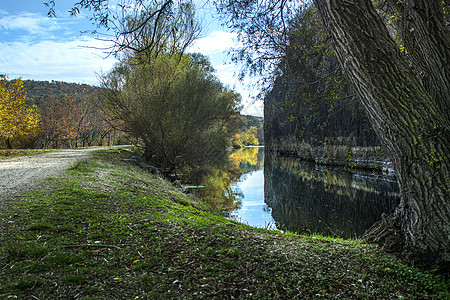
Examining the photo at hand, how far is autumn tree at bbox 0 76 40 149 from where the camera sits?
17.8 metres

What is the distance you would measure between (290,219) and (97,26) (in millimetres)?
8276

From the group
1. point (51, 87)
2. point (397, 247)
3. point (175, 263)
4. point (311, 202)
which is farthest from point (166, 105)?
point (51, 87)

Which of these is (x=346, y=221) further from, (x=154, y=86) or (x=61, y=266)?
(x=154, y=86)

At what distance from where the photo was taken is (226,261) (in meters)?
3.61

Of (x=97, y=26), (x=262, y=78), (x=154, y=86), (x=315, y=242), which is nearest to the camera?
(x=315, y=242)

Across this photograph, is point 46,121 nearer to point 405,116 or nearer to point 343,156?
point 343,156

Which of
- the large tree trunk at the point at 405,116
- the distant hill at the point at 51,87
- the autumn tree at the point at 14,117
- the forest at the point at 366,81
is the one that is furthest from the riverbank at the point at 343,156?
the distant hill at the point at 51,87

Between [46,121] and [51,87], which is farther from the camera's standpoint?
[51,87]

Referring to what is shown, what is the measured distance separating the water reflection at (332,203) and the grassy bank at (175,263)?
2.84 meters

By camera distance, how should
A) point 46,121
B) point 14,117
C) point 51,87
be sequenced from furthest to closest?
point 51,87
point 46,121
point 14,117

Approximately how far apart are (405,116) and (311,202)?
9768 millimetres

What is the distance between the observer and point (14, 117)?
→ 1912 cm

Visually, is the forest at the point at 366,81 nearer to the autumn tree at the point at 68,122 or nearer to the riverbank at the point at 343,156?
the riverbank at the point at 343,156

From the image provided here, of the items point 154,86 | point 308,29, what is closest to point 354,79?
point 308,29
